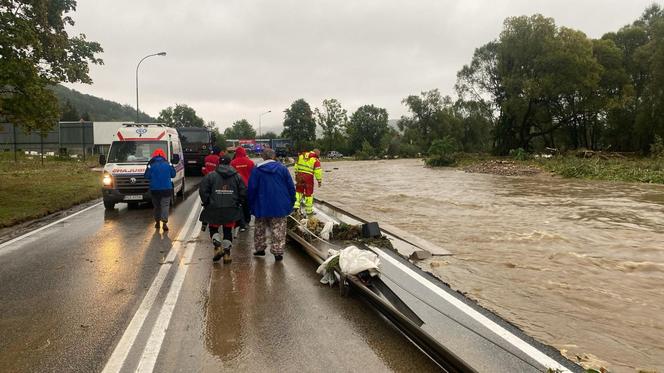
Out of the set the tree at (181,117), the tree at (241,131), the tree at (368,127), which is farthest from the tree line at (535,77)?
the tree at (241,131)

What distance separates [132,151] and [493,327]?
41.7 feet

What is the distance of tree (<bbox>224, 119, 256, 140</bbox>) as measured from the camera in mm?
144250

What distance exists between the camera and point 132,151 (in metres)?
14.7

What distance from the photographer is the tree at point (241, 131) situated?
473 feet

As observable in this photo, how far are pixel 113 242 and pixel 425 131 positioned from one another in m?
88.5

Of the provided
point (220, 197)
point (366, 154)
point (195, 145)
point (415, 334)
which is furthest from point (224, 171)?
point (366, 154)

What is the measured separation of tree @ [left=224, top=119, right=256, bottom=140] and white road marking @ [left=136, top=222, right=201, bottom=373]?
456 ft

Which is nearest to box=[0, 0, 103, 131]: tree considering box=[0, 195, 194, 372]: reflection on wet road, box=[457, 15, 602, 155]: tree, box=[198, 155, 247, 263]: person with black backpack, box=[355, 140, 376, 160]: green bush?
box=[0, 195, 194, 372]: reflection on wet road

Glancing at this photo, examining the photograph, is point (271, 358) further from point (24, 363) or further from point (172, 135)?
point (172, 135)

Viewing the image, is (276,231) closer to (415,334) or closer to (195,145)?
(415,334)

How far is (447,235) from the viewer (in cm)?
1095

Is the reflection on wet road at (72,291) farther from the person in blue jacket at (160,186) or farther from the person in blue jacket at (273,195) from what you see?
the person in blue jacket at (273,195)

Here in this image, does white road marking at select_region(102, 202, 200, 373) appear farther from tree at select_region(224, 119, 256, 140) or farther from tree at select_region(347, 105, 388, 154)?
tree at select_region(224, 119, 256, 140)

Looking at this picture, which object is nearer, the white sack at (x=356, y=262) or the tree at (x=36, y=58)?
the white sack at (x=356, y=262)
